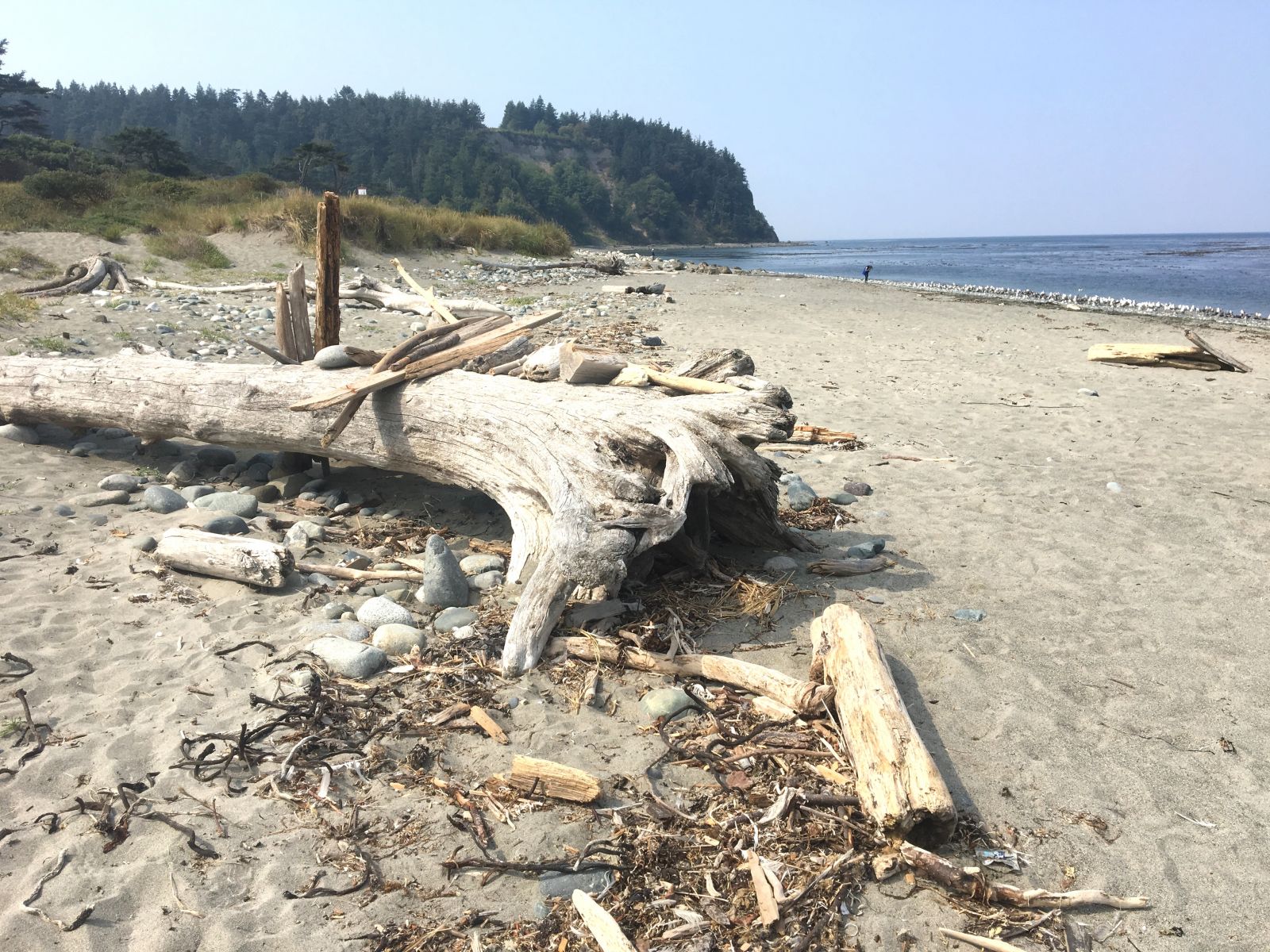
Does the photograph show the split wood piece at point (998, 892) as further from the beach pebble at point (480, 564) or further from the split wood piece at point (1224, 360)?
the split wood piece at point (1224, 360)

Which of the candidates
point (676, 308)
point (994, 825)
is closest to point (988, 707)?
point (994, 825)

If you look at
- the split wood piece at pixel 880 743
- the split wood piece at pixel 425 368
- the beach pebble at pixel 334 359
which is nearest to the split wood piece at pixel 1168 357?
the split wood piece at pixel 425 368

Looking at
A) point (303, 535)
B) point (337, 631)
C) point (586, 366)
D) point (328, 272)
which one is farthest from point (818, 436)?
point (337, 631)

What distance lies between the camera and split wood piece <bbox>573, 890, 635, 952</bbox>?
2.22 meters

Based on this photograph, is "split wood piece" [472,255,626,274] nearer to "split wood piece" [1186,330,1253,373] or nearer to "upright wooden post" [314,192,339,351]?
"upright wooden post" [314,192,339,351]

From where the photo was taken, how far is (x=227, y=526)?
4898mm

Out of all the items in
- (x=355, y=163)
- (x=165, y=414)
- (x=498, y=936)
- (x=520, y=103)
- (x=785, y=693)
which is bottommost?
(x=498, y=936)

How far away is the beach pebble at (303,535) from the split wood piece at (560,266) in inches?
754

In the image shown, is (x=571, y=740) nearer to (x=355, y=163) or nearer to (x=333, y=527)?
(x=333, y=527)

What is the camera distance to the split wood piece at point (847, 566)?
4703 mm

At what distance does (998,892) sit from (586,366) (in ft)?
12.6

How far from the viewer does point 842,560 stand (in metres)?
4.83

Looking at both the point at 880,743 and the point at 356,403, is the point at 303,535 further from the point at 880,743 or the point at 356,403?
the point at 880,743

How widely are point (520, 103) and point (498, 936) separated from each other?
603 feet
